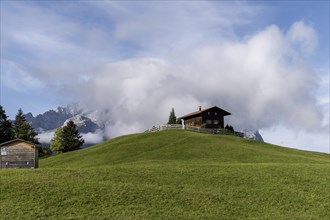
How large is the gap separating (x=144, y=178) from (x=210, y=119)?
3012 inches

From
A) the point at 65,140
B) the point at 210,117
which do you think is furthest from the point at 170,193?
the point at 65,140

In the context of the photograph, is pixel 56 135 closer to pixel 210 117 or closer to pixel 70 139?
pixel 70 139

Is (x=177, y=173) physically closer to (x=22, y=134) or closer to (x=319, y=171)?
(x=319, y=171)

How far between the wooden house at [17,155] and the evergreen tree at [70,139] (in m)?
75.1

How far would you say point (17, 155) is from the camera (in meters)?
48.6

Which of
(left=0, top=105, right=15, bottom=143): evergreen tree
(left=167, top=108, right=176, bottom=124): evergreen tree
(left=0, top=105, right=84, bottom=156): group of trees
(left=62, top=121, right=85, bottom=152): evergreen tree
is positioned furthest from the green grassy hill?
(left=167, top=108, right=176, bottom=124): evergreen tree

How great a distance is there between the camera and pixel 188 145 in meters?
68.1

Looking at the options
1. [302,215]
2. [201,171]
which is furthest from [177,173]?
[302,215]

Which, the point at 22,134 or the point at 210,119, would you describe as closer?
the point at 210,119

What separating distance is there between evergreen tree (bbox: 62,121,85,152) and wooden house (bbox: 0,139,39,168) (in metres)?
75.1

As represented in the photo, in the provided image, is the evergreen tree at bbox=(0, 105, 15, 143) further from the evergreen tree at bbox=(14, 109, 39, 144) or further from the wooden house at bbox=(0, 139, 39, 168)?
the wooden house at bbox=(0, 139, 39, 168)

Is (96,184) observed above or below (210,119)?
below

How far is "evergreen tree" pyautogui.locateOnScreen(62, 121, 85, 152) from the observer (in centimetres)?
12339

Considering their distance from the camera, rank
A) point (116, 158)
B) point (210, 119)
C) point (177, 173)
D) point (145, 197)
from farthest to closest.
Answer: point (210, 119) < point (116, 158) < point (177, 173) < point (145, 197)
